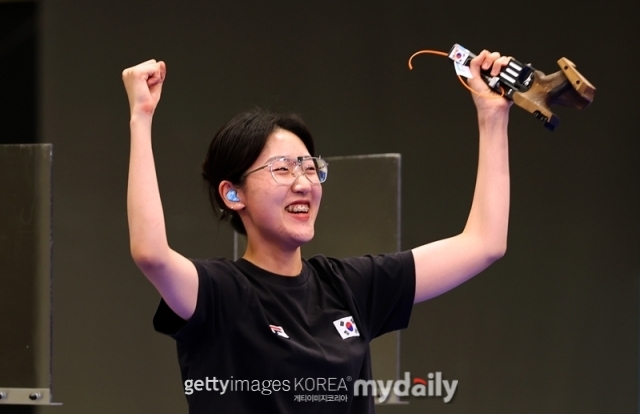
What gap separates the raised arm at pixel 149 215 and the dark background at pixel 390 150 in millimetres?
2367

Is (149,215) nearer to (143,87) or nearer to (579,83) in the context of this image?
(143,87)

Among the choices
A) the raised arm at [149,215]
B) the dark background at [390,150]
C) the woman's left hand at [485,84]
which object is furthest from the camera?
the dark background at [390,150]

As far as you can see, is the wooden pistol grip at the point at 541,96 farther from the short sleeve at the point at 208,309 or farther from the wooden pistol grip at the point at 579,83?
the short sleeve at the point at 208,309

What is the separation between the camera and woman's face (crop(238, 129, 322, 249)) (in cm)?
143

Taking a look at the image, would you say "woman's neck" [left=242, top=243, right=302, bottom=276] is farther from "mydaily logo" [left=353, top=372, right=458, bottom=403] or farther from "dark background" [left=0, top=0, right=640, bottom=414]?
"dark background" [left=0, top=0, right=640, bottom=414]

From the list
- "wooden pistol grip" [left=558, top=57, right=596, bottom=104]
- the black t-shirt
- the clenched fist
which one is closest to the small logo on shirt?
the black t-shirt

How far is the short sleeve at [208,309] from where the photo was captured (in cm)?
130

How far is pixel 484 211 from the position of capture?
1.55 m

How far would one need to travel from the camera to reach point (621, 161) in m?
3.42

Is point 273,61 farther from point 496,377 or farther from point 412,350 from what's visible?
point 496,377

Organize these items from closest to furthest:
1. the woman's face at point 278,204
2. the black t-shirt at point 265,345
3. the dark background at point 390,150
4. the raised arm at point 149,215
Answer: the raised arm at point 149,215 → the black t-shirt at point 265,345 → the woman's face at point 278,204 → the dark background at point 390,150

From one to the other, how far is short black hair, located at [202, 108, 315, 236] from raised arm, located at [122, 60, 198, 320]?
0.22m

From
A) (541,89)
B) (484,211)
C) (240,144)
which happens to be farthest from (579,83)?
(240,144)

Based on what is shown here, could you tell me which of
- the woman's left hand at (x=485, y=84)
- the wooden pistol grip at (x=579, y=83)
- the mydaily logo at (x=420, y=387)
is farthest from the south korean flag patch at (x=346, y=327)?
the mydaily logo at (x=420, y=387)
